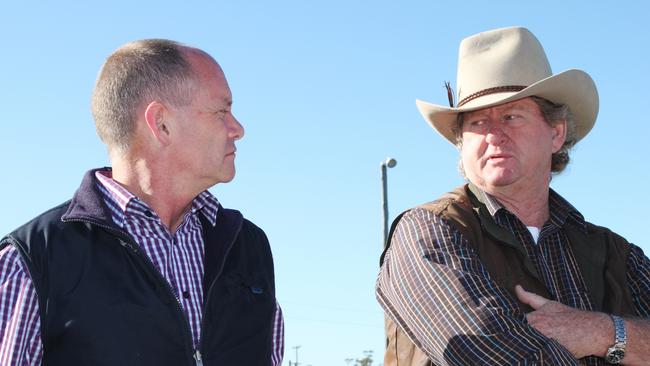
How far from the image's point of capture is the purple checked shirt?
364 cm

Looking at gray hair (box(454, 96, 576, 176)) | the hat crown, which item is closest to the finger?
gray hair (box(454, 96, 576, 176))

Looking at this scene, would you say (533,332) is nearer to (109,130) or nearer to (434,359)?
(434,359)

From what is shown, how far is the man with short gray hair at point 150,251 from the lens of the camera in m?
3.74

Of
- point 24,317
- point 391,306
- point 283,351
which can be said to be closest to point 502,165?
point 391,306

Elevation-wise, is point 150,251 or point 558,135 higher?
point 558,135

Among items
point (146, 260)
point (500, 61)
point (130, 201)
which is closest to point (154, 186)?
point (130, 201)

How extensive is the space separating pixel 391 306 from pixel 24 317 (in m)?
1.78

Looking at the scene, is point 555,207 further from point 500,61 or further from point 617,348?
point 617,348

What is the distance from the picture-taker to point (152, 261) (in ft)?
13.4

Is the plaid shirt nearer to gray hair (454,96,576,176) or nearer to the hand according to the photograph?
the hand

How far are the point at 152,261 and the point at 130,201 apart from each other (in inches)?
10.1


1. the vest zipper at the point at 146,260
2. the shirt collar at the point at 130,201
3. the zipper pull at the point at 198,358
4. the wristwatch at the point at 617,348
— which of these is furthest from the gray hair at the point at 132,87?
the wristwatch at the point at 617,348

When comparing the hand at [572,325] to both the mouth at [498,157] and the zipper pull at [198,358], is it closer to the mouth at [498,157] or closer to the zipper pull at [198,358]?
the mouth at [498,157]

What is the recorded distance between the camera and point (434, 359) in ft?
14.9
